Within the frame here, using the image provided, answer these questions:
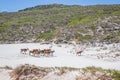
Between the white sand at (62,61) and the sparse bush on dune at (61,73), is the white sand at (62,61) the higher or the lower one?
the lower one

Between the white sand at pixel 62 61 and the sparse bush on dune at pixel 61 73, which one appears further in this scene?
the white sand at pixel 62 61

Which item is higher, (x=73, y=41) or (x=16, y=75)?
(x=16, y=75)

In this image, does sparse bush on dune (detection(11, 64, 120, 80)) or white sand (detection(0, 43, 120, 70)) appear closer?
sparse bush on dune (detection(11, 64, 120, 80))

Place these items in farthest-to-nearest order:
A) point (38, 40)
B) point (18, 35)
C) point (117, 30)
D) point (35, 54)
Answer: point (18, 35), point (38, 40), point (117, 30), point (35, 54)

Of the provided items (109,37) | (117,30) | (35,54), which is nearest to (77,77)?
(35,54)

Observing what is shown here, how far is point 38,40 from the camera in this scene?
77438 mm

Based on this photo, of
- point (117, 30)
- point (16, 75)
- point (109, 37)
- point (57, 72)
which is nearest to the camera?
point (57, 72)

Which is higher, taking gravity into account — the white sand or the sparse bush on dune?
the sparse bush on dune

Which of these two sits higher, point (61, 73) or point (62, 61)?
point (61, 73)

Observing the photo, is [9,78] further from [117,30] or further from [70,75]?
[117,30]

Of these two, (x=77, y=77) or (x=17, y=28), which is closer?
(x=77, y=77)

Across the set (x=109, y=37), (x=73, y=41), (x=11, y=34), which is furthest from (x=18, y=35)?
(x=109, y=37)

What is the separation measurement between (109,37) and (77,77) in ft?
158

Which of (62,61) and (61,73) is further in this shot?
(62,61)
